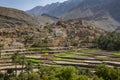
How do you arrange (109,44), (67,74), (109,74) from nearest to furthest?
(67,74) < (109,74) < (109,44)

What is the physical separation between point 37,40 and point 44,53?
37.5 metres

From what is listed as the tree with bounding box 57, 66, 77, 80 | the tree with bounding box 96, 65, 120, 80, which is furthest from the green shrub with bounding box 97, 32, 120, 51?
the tree with bounding box 57, 66, 77, 80

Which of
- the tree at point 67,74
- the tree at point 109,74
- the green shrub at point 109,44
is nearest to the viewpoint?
the tree at point 67,74

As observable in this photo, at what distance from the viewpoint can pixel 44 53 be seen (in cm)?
15362

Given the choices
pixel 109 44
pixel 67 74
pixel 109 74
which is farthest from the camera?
pixel 109 44

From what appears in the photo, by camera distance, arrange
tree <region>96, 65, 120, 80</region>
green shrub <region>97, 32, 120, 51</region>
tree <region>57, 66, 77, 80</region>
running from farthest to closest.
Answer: green shrub <region>97, 32, 120, 51</region>, tree <region>96, 65, 120, 80</region>, tree <region>57, 66, 77, 80</region>

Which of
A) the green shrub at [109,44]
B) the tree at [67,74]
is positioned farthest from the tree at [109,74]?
the green shrub at [109,44]

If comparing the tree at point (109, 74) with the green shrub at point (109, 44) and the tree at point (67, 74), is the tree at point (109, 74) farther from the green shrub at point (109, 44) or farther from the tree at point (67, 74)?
the green shrub at point (109, 44)

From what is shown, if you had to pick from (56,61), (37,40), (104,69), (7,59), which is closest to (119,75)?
(104,69)

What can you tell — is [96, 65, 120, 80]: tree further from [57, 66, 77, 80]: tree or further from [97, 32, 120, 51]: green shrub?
[97, 32, 120, 51]: green shrub

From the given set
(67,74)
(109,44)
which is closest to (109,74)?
(67,74)

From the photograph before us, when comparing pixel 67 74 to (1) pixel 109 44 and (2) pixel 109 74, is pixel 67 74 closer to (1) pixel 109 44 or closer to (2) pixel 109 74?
(2) pixel 109 74

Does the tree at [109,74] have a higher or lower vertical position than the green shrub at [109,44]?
lower

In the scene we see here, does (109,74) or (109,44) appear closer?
(109,74)
